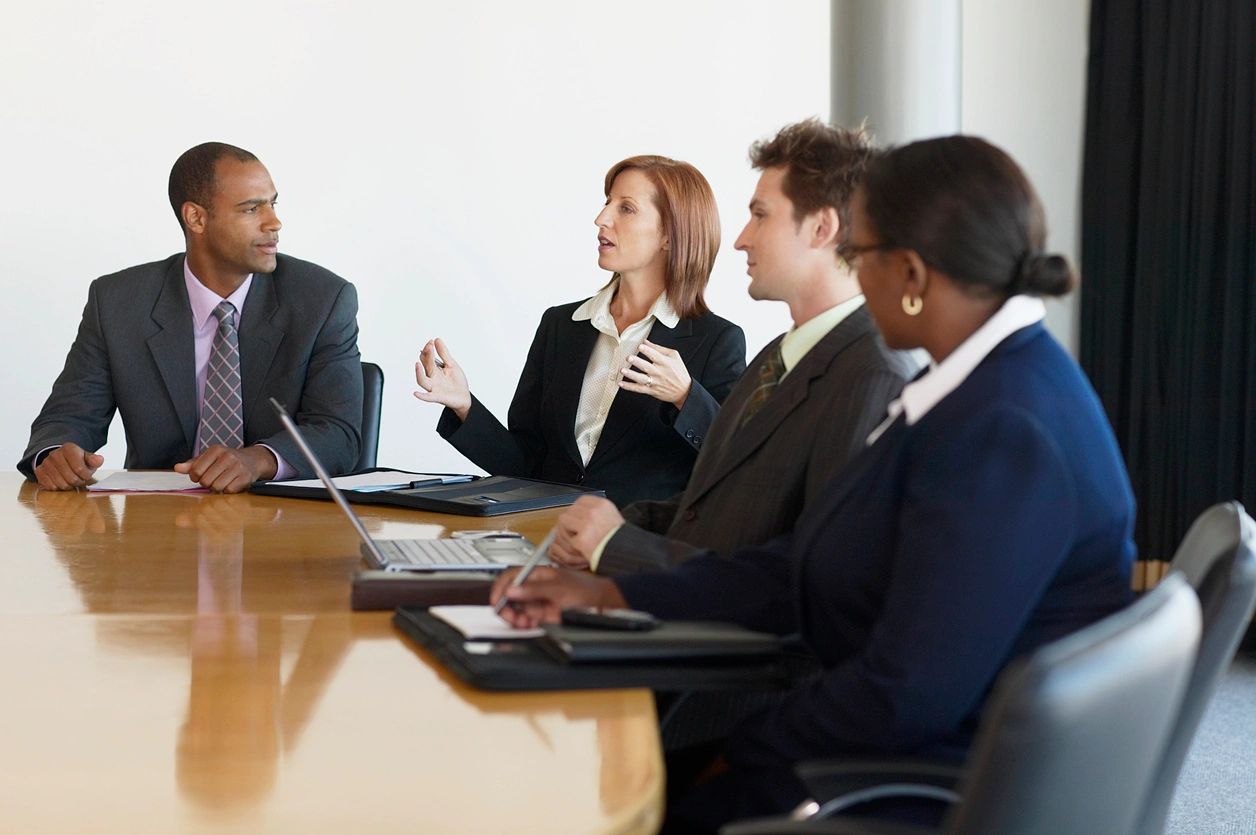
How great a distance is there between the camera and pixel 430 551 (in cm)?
208

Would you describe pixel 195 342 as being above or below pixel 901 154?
below

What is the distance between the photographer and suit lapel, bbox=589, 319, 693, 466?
3.27 metres

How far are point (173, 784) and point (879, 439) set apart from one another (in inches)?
33.2

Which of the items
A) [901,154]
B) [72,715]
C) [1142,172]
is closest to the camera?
[72,715]

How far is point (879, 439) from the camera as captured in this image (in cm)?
157

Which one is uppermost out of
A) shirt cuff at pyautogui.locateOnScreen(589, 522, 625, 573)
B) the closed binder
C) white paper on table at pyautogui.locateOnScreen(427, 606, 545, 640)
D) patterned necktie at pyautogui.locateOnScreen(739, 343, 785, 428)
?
patterned necktie at pyautogui.locateOnScreen(739, 343, 785, 428)

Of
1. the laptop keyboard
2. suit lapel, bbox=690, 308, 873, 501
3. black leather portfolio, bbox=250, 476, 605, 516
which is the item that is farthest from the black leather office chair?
black leather portfolio, bbox=250, 476, 605, 516

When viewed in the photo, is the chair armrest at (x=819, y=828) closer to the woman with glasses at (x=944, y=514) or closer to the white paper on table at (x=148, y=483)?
the woman with glasses at (x=944, y=514)

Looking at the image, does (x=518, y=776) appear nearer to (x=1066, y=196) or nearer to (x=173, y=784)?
(x=173, y=784)

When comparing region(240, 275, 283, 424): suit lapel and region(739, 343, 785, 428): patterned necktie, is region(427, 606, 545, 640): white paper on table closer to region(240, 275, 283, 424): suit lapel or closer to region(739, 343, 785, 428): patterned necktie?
region(739, 343, 785, 428): patterned necktie

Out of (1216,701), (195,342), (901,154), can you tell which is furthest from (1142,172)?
(901,154)

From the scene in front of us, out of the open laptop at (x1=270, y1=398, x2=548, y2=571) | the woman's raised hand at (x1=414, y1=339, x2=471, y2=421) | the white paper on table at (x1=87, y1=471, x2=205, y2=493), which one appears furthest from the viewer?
the woman's raised hand at (x1=414, y1=339, x2=471, y2=421)

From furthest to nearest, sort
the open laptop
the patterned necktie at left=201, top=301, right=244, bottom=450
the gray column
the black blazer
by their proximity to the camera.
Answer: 1. the gray column
2. the patterned necktie at left=201, top=301, right=244, bottom=450
3. the black blazer
4. the open laptop

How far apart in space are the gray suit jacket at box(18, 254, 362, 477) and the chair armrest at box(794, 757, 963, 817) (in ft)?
7.32
